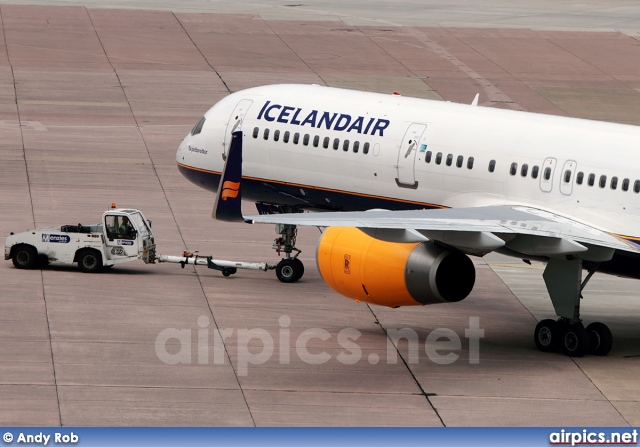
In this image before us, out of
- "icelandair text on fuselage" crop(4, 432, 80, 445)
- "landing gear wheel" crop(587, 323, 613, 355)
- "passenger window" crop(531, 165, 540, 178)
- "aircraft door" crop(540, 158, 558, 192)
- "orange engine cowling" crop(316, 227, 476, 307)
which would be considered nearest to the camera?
"icelandair text on fuselage" crop(4, 432, 80, 445)

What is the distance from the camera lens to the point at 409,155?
109 ft

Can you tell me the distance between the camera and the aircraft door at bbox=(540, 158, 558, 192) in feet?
102

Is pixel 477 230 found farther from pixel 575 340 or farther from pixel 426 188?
pixel 426 188

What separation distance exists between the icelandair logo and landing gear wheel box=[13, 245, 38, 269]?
685 centimetres

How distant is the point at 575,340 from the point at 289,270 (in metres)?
9.11

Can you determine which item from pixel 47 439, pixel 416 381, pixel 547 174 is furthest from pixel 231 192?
pixel 47 439

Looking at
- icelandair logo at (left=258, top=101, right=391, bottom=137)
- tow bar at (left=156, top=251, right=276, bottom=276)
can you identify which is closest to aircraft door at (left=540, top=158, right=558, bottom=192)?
icelandair logo at (left=258, top=101, right=391, bottom=137)

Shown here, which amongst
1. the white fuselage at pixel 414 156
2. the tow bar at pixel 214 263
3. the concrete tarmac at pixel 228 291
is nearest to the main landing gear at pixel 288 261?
the concrete tarmac at pixel 228 291

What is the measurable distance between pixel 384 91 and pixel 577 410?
128 ft

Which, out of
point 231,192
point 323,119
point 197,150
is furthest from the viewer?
point 197,150

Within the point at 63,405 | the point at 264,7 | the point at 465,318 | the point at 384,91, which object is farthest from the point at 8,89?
the point at 63,405

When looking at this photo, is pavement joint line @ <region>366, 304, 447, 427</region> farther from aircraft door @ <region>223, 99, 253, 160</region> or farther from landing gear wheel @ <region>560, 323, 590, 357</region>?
aircraft door @ <region>223, 99, 253, 160</region>

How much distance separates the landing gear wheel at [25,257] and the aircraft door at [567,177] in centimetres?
1372

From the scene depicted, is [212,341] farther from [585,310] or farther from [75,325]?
[585,310]
